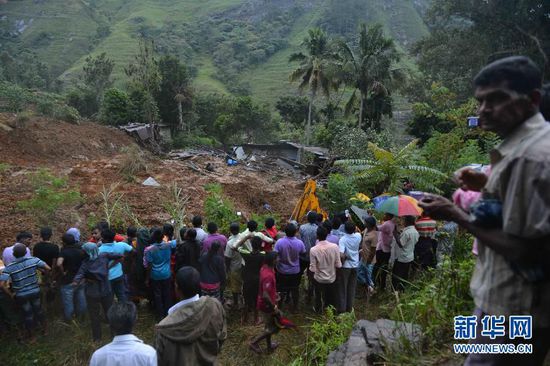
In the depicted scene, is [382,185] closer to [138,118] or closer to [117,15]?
[138,118]

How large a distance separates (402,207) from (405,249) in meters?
0.64

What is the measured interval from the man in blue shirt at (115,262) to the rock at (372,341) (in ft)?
10.4

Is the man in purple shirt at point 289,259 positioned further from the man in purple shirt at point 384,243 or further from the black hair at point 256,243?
the man in purple shirt at point 384,243

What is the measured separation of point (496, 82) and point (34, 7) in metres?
107

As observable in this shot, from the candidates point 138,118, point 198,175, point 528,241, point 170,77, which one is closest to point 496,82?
point 528,241

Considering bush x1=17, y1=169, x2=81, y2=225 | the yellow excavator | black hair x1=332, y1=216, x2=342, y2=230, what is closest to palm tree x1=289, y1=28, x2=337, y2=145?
the yellow excavator

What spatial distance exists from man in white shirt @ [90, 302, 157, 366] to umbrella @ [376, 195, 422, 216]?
4083 mm

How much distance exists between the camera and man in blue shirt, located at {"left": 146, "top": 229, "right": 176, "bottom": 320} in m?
5.42

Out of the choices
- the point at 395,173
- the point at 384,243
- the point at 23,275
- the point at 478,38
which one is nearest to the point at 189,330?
the point at 23,275

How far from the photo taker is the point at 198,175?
18.3m

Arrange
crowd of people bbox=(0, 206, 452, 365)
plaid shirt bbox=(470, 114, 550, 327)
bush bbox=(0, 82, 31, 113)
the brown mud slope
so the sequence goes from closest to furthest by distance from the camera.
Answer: plaid shirt bbox=(470, 114, 550, 327), crowd of people bbox=(0, 206, 452, 365), the brown mud slope, bush bbox=(0, 82, 31, 113)

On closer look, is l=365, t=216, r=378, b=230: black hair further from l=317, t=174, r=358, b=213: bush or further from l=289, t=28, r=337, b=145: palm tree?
l=289, t=28, r=337, b=145: palm tree

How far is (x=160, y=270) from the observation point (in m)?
5.52

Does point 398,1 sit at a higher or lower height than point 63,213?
higher
